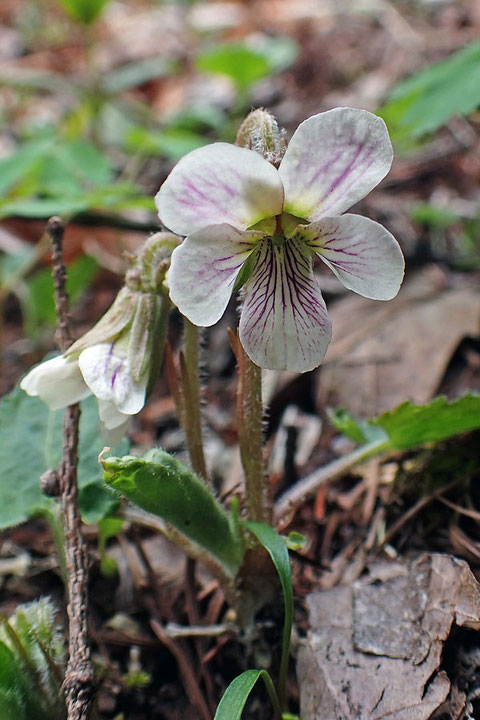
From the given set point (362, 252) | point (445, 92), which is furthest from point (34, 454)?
point (445, 92)

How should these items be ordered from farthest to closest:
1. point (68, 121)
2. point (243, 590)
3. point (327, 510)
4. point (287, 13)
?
point (287, 13)
point (68, 121)
point (327, 510)
point (243, 590)

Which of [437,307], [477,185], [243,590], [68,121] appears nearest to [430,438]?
[243,590]

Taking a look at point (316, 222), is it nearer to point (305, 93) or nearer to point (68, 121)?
point (68, 121)

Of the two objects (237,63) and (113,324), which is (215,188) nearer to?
(113,324)

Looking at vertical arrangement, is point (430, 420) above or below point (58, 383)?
below

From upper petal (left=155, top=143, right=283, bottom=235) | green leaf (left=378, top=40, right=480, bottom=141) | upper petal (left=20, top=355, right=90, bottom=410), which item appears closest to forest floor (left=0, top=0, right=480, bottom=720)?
upper petal (left=20, top=355, right=90, bottom=410)

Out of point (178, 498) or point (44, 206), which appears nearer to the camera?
point (178, 498)
